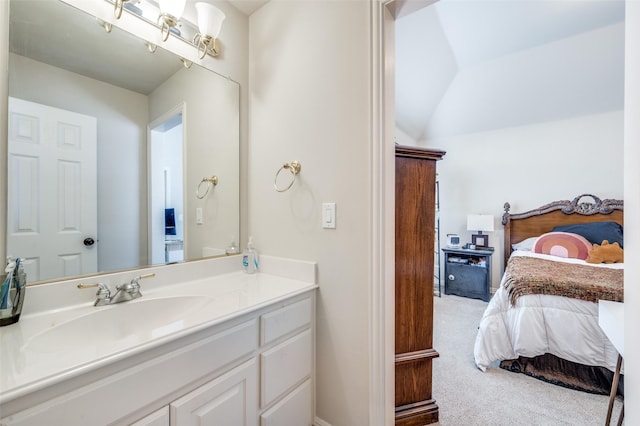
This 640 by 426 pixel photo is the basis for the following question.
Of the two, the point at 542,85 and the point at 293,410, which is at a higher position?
the point at 542,85

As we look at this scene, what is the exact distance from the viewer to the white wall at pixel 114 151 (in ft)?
3.47

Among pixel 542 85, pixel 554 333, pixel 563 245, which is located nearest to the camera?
pixel 554 333

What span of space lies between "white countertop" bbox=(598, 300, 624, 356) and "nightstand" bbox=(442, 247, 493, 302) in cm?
262

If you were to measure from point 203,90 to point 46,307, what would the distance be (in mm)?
1221

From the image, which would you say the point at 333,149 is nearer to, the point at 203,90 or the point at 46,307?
the point at 203,90

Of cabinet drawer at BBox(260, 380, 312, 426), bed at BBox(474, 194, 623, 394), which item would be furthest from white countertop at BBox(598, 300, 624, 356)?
cabinet drawer at BBox(260, 380, 312, 426)

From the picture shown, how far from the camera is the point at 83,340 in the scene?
0.91 metres

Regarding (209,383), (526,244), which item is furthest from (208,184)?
(526,244)

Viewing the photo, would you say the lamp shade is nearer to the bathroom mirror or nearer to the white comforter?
the white comforter

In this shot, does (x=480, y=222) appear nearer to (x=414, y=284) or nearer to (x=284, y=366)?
(x=414, y=284)

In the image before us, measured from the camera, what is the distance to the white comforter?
5.85 ft

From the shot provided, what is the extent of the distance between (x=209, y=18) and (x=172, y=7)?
7.2 inches

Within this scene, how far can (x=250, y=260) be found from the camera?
1.58 meters

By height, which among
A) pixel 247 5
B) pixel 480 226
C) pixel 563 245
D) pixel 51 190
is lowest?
pixel 563 245
